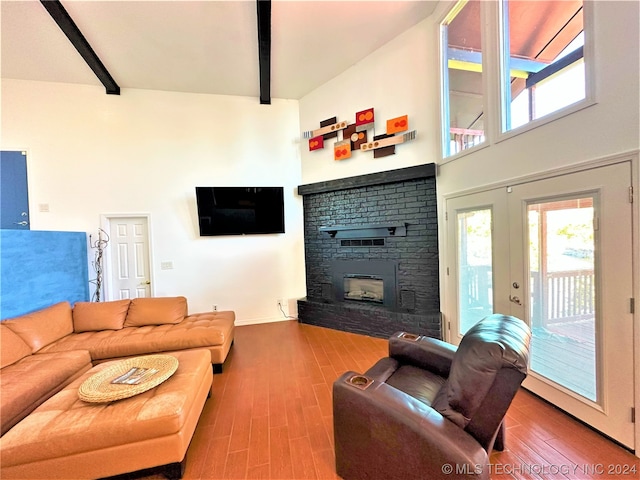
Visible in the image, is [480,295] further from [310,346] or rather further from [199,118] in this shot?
[199,118]

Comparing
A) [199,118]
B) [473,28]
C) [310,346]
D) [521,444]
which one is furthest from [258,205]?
[521,444]

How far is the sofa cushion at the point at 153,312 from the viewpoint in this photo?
3150 millimetres

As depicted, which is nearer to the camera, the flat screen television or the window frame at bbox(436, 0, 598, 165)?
the window frame at bbox(436, 0, 598, 165)

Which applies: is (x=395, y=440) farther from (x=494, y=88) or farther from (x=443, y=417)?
(x=494, y=88)

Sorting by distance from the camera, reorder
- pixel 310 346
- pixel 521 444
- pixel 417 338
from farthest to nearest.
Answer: pixel 310 346, pixel 417 338, pixel 521 444

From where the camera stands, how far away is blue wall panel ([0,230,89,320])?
2.67 metres

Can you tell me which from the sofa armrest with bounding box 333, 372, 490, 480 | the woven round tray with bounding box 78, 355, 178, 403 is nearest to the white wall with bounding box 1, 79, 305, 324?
the woven round tray with bounding box 78, 355, 178, 403

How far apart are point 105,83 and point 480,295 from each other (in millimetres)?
5991

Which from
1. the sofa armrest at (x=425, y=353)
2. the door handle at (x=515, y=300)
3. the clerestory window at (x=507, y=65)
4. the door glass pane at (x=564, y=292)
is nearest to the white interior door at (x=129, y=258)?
the sofa armrest at (x=425, y=353)

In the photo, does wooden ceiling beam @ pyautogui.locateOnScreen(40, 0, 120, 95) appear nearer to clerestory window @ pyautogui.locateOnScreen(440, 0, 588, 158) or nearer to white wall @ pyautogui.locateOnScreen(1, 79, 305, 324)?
white wall @ pyautogui.locateOnScreen(1, 79, 305, 324)

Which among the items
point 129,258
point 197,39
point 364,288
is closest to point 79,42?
point 197,39

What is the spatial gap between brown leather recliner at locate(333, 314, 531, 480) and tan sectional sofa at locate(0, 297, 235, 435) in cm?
189

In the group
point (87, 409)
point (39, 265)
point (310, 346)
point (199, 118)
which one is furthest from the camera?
point (199, 118)

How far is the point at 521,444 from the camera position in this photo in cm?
173
